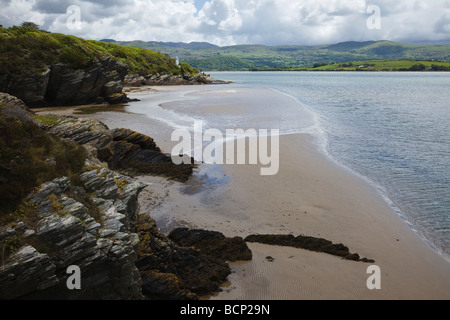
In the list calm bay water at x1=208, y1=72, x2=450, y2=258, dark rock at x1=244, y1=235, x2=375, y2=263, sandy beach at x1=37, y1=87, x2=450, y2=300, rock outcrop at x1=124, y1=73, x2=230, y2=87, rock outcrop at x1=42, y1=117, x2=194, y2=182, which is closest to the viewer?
sandy beach at x1=37, y1=87, x2=450, y2=300

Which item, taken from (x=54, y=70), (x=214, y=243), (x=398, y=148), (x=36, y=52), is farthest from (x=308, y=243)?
(x=36, y=52)

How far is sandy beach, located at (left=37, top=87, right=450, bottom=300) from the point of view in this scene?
10.2m

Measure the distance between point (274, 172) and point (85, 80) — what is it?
37254mm

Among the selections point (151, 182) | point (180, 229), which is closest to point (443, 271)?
point (180, 229)

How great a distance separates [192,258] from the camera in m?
10.7

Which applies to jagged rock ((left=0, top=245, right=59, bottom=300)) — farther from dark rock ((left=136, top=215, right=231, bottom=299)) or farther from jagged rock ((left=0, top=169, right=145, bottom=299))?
dark rock ((left=136, top=215, right=231, bottom=299))

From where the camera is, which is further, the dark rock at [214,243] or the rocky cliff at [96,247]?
the dark rock at [214,243]

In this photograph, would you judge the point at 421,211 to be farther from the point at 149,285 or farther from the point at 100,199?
the point at 100,199

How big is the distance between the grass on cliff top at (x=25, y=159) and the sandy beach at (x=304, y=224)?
17.6ft

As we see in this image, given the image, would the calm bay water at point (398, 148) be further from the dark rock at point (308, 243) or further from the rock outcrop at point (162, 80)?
the rock outcrop at point (162, 80)

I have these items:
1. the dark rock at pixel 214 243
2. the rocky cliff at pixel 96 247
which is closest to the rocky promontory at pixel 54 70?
the rocky cliff at pixel 96 247

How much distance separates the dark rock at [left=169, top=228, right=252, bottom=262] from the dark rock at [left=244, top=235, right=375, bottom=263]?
107 cm

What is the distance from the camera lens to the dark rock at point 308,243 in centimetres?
1198

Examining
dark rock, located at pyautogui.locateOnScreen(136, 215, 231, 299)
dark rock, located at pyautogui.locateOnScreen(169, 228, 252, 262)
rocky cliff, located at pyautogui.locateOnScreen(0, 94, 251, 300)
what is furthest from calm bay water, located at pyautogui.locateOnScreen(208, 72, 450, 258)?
rocky cliff, located at pyautogui.locateOnScreen(0, 94, 251, 300)
